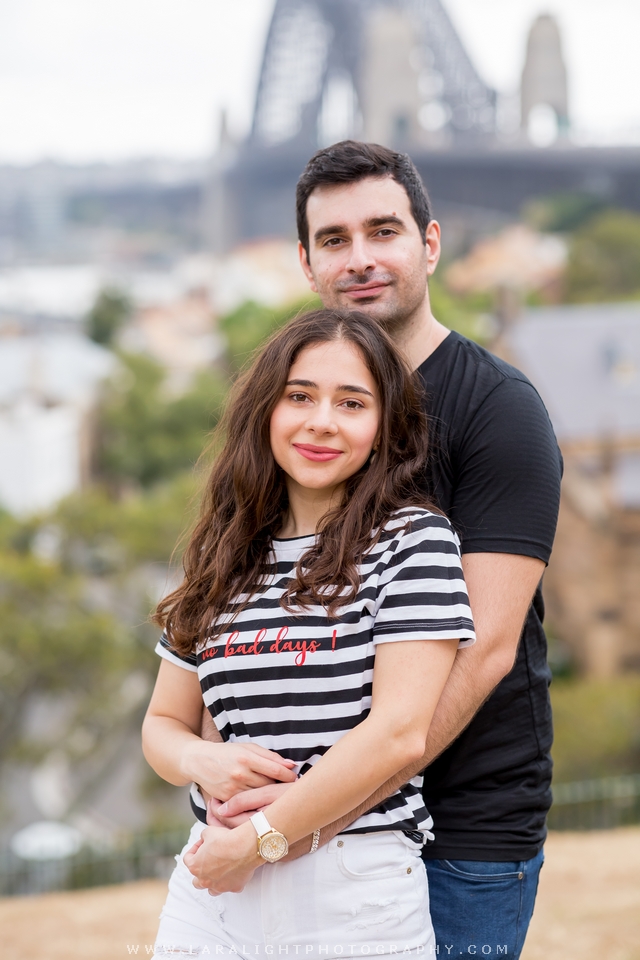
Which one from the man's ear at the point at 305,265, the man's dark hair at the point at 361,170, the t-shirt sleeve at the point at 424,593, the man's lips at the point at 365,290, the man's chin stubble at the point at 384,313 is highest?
the man's dark hair at the point at 361,170

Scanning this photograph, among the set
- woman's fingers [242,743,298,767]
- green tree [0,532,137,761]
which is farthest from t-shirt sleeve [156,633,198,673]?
green tree [0,532,137,761]

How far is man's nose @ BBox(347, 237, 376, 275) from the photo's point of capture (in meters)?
2.41

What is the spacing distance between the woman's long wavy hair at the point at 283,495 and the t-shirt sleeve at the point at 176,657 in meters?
0.03

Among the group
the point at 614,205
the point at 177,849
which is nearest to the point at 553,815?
the point at 177,849

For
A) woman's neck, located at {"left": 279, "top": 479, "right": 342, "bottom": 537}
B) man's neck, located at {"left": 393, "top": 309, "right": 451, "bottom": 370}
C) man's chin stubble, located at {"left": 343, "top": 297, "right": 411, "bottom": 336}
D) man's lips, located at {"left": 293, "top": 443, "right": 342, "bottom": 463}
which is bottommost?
woman's neck, located at {"left": 279, "top": 479, "right": 342, "bottom": 537}

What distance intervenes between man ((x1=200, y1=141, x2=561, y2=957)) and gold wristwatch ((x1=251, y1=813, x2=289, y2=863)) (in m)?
0.06

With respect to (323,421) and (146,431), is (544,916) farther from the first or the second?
(146,431)

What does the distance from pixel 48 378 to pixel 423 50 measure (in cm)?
7241

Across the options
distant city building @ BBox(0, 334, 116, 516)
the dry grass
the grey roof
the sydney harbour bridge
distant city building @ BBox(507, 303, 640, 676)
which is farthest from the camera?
the sydney harbour bridge

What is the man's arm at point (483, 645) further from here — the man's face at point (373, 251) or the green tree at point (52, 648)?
the green tree at point (52, 648)

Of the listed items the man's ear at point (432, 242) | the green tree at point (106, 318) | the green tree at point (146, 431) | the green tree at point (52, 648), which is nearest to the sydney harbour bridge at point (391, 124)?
the green tree at point (106, 318)

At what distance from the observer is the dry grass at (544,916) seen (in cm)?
634

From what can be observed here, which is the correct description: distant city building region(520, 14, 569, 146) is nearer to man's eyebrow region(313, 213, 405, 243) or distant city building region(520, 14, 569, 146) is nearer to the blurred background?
the blurred background

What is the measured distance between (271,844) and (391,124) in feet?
335
